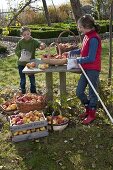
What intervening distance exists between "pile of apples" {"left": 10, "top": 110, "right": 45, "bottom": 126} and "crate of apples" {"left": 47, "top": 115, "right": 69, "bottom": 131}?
0.13 meters

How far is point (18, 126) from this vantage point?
4859 mm

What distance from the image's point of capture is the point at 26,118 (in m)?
5.02

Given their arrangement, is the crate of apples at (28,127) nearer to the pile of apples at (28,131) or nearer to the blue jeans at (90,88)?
the pile of apples at (28,131)

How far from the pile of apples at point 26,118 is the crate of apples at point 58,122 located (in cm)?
13

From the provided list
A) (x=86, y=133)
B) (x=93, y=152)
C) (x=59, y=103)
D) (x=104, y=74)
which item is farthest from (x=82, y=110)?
(x=104, y=74)

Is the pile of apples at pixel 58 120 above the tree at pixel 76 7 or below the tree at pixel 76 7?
below

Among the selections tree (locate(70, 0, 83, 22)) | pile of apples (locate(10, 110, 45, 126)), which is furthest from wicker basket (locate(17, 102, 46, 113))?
tree (locate(70, 0, 83, 22))

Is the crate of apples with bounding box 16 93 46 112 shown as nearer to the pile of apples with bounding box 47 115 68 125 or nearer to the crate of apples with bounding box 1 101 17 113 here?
the crate of apples with bounding box 1 101 17 113

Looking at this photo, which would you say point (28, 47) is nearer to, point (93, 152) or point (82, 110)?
point (82, 110)

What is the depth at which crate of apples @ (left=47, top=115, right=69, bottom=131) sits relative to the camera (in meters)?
5.07

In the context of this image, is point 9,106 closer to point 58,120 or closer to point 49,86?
point 49,86

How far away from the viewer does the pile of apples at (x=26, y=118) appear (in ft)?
16.3

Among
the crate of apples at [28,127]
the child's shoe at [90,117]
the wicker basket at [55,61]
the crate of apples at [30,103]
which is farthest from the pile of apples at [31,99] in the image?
the child's shoe at [90,117]

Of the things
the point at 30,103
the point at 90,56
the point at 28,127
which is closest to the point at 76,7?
the point at 90,56
